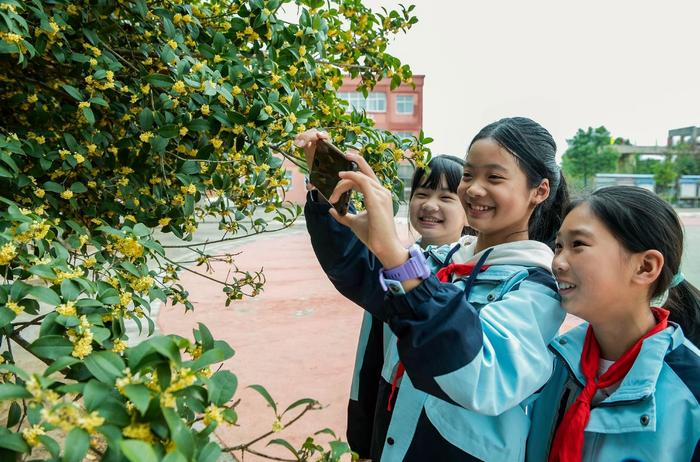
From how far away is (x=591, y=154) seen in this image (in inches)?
1649

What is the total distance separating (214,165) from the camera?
162cm

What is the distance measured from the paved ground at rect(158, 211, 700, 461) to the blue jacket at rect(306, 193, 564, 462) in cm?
111

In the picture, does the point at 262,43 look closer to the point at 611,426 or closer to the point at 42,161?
the point at 42,161

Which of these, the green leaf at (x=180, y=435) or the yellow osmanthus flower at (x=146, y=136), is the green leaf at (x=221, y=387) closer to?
the green leaf at (x=180, y=435)

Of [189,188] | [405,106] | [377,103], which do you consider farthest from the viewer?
[377,103]

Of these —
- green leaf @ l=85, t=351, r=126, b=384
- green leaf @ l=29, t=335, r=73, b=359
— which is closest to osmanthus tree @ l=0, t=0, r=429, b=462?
green leaf @ l=29, t=335, r=73, b=359

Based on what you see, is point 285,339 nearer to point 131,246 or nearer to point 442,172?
point 442,172

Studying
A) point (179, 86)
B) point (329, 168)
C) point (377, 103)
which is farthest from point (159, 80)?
point (377, 103)

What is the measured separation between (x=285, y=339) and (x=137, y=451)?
145 inches

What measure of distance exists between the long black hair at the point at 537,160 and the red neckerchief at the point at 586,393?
0.87 feet

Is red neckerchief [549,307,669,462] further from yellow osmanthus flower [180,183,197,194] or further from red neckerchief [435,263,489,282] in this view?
yellow osmanthus flower [180,183,197,194]

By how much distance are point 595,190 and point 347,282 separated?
533 millimetres

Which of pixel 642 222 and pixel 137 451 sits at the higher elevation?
pixel 642 222

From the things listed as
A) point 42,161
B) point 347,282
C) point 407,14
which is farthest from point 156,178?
point 407,14
